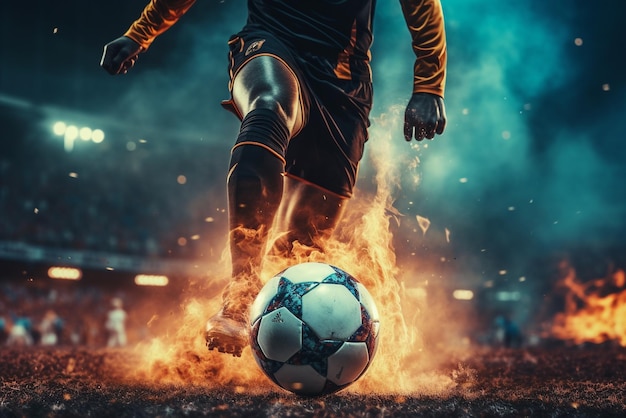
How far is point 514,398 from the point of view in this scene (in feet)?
8.70

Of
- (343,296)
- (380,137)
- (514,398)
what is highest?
(380,137)

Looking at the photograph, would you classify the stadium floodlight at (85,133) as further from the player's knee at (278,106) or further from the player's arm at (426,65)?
the player's knee at (278,106)

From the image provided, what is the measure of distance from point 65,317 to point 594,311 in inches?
695

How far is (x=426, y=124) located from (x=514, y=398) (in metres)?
1.58

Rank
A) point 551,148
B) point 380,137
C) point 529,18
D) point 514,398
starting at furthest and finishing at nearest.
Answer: point 551,148
point 529,18
point 380,137
point 514,398

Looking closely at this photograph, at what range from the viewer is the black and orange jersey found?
2979 mm

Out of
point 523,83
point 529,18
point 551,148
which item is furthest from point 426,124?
point 551,148

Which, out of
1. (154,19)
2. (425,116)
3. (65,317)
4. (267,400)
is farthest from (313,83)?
(65,317)

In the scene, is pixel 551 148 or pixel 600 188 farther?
pixel 600 188

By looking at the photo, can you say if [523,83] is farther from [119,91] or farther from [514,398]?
[119,91]

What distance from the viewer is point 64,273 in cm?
2056

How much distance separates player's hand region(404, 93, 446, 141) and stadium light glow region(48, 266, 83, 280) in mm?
20230

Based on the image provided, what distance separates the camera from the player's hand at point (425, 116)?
303 cm

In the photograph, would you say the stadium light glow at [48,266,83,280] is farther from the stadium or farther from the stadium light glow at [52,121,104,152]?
the stadium light glow at [52,121,104,152]
